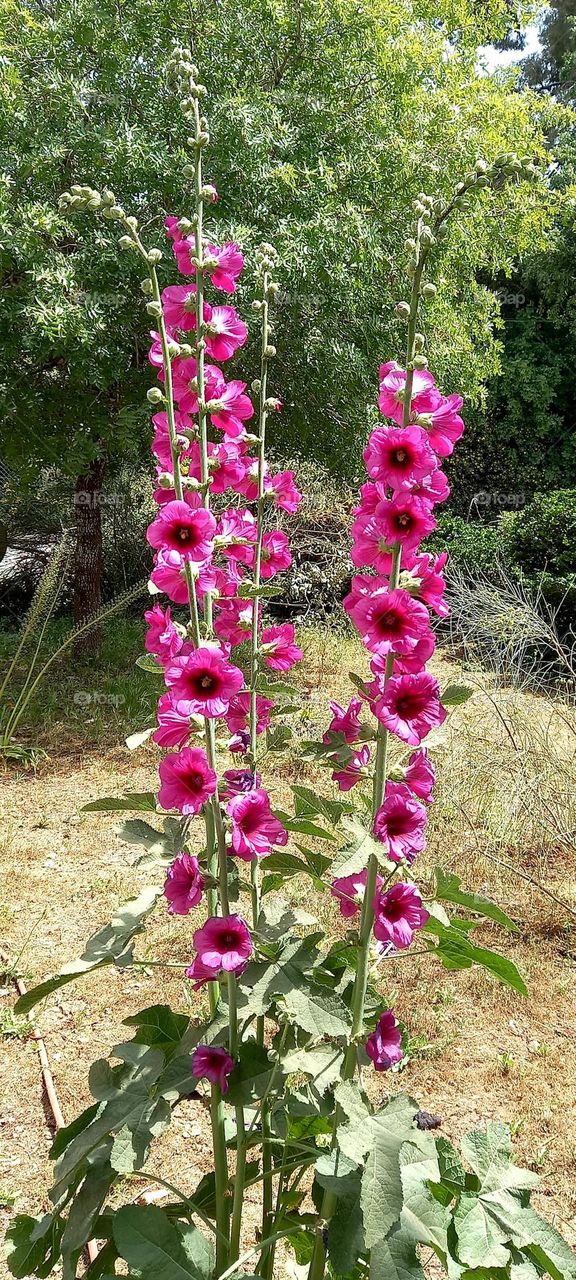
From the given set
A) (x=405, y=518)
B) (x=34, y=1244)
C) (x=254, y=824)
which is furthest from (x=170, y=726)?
(x=34, y=1244)

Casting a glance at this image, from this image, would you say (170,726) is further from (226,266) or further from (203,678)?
(226,266)

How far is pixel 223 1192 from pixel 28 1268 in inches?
11.6

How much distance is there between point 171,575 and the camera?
114cm

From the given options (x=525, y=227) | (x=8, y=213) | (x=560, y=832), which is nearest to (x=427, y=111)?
(x=525, y=227)

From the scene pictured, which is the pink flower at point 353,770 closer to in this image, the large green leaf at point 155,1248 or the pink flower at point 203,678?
the pink flower at point 203,678

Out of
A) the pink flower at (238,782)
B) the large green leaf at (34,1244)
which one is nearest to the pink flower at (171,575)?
the pink flower at (238,782)

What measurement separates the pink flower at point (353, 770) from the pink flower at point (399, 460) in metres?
0.36

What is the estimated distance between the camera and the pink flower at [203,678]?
1.09m

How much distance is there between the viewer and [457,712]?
506 centimetres

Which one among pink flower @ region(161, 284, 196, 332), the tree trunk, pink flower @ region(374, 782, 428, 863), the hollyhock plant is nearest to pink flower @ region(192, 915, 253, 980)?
the hollyhock plant

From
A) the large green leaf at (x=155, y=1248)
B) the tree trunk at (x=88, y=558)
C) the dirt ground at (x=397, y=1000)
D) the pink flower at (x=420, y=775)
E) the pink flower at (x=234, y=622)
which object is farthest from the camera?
the tree trunk at (x=88, y=558)

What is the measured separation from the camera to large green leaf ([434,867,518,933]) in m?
1.19

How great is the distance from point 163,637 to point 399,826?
392mm

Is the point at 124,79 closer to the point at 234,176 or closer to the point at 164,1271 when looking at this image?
the point at 234,176
